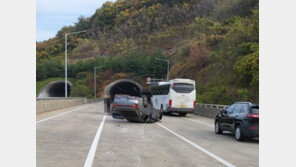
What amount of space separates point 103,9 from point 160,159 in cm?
14551

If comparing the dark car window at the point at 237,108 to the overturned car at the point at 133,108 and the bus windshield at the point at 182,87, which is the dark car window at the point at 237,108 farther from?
the bus windshield at the point at 182,87

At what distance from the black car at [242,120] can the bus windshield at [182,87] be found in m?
16.3

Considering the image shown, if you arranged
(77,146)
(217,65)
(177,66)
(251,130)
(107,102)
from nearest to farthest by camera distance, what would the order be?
(77,146) < (251,130) < (107,102) < (217,65) < (177,66)

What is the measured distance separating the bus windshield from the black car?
53.4ft

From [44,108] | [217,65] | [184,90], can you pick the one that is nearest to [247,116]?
[184,90]

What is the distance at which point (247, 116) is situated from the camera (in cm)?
1572

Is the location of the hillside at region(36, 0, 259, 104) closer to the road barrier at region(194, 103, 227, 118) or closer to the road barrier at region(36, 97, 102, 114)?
the road barrier at region(194, 103, 227, 118)

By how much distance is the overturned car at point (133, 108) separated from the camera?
22.4 metres

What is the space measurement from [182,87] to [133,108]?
525 inches

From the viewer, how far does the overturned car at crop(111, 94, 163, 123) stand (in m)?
22.4

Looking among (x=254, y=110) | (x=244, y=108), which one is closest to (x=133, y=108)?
(x=244, y=108)

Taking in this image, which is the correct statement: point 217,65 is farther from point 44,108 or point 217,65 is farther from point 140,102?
point 140,102

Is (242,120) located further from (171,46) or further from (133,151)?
(171,46)

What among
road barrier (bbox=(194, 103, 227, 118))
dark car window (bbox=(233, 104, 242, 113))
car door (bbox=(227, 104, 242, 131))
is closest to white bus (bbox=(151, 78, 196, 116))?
road barrier (bbox=(194, 103, 227, 118))
